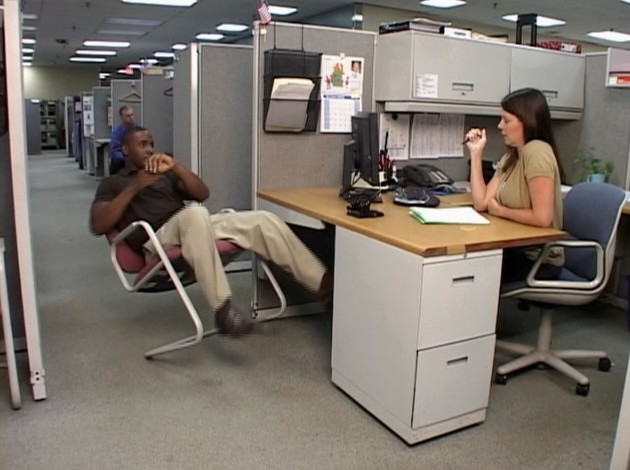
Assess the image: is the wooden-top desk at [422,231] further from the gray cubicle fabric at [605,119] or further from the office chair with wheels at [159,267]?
the gray cubicle fabric at [605,119]

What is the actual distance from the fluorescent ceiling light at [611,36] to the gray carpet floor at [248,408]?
8135 millimetres

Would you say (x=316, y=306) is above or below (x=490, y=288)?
below

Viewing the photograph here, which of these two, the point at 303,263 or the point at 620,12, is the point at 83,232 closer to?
the point at 303,263

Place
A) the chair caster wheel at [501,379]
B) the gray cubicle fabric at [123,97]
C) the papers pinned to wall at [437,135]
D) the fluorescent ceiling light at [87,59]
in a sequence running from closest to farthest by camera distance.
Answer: the chair caster wheel at [501,379] → the papers pinned to wall at [437,135] → the gray cubicle fabric at [123,97] → the fluorescent ceiling light at [87,59]

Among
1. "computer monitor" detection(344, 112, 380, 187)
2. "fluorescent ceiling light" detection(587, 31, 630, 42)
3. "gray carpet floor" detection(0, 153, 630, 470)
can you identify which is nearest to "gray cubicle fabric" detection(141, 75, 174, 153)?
"gray carpet floor" detection(0, 153, 630, 470)

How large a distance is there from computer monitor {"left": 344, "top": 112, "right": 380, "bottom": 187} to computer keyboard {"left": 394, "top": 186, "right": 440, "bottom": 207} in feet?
0.48

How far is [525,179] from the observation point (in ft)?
8.09

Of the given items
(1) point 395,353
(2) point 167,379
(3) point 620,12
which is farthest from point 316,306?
(3) point 620,12

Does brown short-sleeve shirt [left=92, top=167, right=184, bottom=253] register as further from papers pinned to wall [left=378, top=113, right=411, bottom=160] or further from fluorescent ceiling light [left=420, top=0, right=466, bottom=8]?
fluorescent ceiling light [left=420, top=0, right=466, bottom=8]

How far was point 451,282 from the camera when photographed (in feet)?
6.57

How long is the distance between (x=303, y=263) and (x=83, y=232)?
3510 millimetres

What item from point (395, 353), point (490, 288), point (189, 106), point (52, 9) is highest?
point (52, 9)

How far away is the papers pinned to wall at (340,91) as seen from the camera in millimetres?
3121

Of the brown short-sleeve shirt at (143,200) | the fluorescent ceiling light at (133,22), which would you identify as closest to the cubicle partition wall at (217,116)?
the brown short-sleeve shirt at (143,200)
